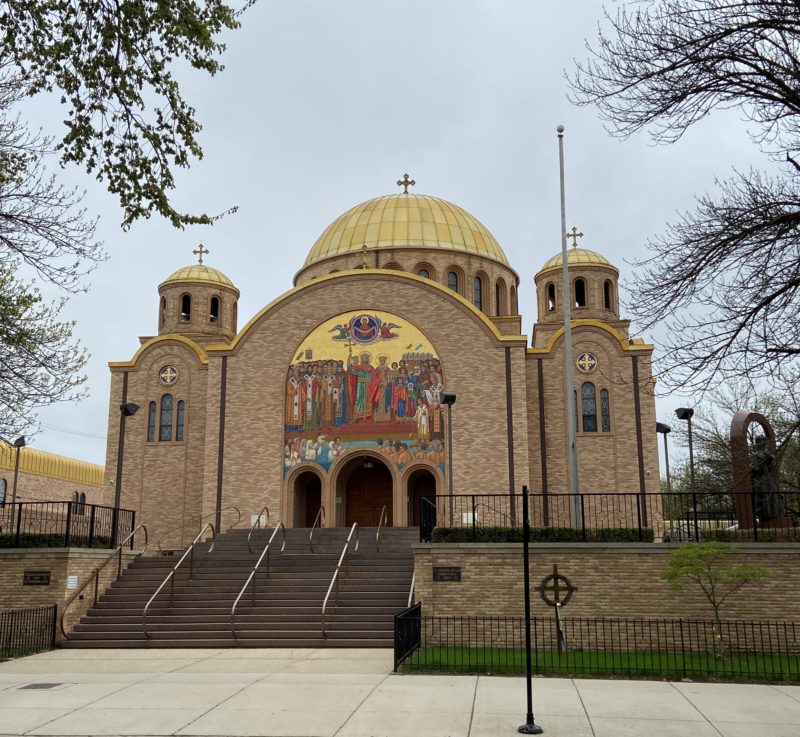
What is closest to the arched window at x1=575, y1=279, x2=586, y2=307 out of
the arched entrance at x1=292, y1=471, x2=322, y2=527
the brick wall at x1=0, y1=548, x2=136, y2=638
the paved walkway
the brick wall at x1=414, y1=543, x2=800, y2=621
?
the arched entrance at x1=292, y1=471, x2=322, y2=527

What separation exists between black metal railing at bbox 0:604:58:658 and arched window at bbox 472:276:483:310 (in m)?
22.4

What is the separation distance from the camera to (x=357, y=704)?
1161 centimetres

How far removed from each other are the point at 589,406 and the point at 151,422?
15276 mm

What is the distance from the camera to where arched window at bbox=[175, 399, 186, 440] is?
31547 mm

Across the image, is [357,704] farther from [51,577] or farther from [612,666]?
[51,577]

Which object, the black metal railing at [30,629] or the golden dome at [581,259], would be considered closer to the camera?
the black metal railing at [30,629]

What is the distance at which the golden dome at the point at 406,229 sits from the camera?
37.2 m

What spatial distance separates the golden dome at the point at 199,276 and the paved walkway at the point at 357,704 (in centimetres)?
2301

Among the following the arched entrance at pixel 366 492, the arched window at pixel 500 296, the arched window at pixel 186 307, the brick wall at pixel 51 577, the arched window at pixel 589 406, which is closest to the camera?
the brick wall at pixel 51 577

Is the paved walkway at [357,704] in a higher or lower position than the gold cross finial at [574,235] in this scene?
lower

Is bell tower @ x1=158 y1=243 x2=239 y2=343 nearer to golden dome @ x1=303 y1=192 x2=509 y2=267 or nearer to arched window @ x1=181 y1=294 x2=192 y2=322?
arched window @ x1=181 y1=294 x2=192 y2=322

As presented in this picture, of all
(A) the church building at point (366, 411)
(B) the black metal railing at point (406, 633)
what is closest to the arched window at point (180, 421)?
(A) the church building at point (366, 411)

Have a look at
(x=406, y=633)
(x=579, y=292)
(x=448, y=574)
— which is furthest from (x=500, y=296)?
(x=406, y=633)

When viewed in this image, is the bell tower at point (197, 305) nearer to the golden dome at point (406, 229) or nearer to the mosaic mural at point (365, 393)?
the golden dome at point (406, 229)
